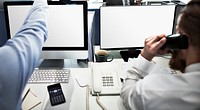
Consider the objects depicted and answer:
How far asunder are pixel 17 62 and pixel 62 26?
0.94 metres

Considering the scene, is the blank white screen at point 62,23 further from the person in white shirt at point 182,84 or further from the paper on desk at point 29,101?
the person in white shirt at point 182,84

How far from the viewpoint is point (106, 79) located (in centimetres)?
139

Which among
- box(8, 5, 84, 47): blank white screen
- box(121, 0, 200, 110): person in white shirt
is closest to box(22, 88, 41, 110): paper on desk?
box(8, 5, 84, 47): blank white screen

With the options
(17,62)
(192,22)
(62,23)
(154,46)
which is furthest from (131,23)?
(17,62)

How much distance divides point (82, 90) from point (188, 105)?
0.71 m

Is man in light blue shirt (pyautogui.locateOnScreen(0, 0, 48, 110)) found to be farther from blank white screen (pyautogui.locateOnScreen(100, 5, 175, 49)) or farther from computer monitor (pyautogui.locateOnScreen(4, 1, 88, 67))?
blank white screen (pyautogui.locateOnScreen(100, 5, 175, 49))

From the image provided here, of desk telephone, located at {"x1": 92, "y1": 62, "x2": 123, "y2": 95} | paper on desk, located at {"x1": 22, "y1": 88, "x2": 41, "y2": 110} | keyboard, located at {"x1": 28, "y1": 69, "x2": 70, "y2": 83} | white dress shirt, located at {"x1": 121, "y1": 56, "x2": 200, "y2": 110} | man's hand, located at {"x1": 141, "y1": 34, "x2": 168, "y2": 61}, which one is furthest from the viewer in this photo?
keyboard, located at {"x1": 28, "y1": 69, "x2": 70, "y2": 83}

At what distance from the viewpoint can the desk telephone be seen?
1323 millimetres

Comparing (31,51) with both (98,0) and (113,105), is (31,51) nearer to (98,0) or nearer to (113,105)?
(113,105)

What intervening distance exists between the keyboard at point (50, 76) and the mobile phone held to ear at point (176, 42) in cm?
69

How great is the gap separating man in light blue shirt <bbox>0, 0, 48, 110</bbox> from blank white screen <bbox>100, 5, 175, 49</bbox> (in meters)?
0.95

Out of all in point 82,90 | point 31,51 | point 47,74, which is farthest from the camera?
point 47,74

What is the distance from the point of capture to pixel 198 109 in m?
0.80

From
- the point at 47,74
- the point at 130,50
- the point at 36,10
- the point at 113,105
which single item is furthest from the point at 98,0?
the point at 36,10
